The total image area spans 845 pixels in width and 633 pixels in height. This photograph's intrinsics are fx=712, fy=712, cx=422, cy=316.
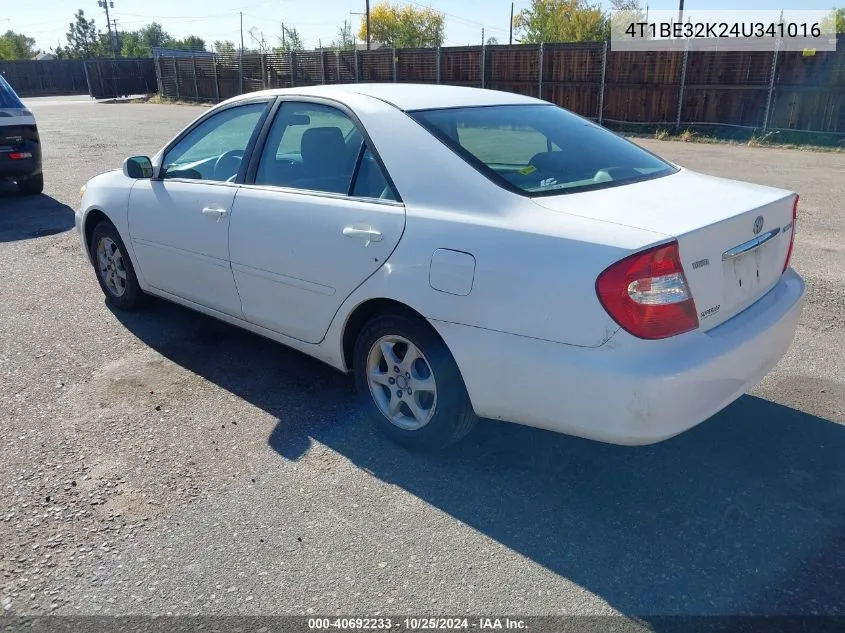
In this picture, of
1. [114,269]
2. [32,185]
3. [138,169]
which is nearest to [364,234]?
[138,169]

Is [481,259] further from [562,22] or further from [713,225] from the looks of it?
[562,22]

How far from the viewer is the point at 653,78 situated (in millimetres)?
19406

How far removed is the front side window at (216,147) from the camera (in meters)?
4.08

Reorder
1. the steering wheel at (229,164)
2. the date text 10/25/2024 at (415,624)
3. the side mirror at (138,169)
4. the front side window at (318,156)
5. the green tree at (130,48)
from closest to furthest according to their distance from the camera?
1. the date text 10/25/2024 at (415,624)
2. the front side window at (318,156)
3. the steering wheel at (229,164)
4. the side mirror at (138,169)
5. the green tree at (130,48)

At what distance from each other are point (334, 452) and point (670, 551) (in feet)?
5.03

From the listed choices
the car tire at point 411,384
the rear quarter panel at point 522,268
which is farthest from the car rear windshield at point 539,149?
the car tire at point 411,384

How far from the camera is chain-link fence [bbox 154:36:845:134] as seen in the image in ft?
56.6

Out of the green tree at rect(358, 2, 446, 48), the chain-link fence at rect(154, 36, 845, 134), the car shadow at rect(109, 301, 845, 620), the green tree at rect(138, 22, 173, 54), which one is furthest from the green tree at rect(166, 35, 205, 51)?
the car shadow at rect(109, 301, 845, 620)

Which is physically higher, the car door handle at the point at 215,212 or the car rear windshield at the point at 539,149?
the car rear windshield at the point at 539,149

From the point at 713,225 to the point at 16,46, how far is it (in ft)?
370

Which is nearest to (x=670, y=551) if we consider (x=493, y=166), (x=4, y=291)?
(x=493, y=166)

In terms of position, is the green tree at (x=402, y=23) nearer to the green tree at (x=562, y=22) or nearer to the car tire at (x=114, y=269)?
the green tree at (x=562, y=22)

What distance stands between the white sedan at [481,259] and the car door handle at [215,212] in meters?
0.01

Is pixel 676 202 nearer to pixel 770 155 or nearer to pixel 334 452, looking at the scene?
pixel 334 452
